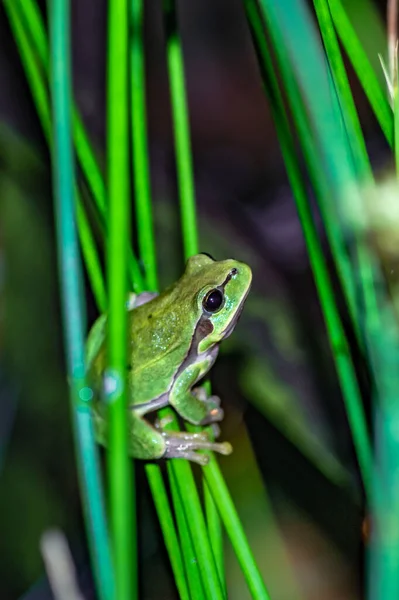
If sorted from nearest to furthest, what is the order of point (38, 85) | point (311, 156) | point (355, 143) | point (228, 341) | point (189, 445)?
point (311, 156) < point (355, 143) < point (38, 85) < point (189, 445) < point (228, 341)

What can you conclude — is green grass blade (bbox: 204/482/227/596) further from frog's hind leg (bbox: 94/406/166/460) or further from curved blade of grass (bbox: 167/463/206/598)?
frog's hind leg (bbox: 94/406/166/460)

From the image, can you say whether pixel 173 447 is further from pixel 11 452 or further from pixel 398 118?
pixel 11 452

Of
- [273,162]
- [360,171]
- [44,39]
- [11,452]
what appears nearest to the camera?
[360,171]

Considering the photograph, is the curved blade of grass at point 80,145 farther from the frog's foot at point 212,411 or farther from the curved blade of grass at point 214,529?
the frog's foot at point 212,411

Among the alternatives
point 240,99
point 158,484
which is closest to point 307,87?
point 158,484

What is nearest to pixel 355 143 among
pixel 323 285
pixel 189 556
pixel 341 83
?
pixel 341 83

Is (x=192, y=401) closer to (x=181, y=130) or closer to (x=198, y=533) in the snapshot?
(x=198, y=533)
